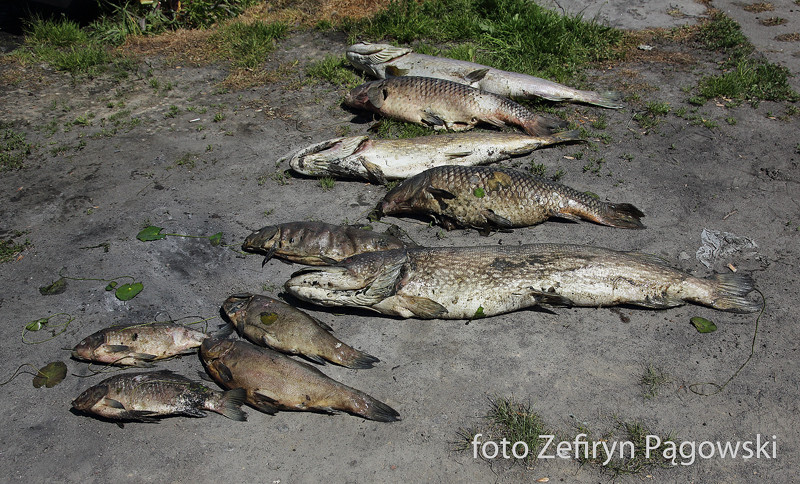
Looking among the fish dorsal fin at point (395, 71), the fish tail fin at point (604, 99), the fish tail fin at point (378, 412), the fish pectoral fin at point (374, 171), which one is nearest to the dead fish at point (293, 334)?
the fish tail fin at point (378, 412)

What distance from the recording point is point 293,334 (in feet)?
14.9

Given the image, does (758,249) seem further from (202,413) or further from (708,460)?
(202,413)

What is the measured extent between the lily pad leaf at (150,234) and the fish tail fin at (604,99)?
567 cm

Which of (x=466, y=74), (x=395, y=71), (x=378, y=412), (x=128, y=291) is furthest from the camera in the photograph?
(x=395, y=71)

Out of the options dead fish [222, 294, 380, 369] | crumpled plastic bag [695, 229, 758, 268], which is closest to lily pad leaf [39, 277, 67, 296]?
dead fish [222, 294, 380, 369]

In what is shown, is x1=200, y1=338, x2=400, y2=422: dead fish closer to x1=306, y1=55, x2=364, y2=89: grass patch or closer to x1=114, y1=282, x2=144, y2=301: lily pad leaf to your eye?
x1=114, y1=282, x2=144, y2=301: lily pad leaf

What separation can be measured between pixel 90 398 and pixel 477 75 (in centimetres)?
613

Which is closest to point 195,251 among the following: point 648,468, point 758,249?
point 648,468

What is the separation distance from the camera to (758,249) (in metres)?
5.51

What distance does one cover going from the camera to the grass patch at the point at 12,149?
7250 millimetres

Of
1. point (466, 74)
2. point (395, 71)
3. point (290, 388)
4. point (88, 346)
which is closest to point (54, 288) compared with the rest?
point (88, 346)

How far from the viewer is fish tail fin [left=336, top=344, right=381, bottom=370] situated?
14.8 ft

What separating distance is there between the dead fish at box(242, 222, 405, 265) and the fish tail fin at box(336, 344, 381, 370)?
1.04 metres

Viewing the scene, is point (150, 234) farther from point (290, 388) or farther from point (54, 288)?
point (290, 388)
